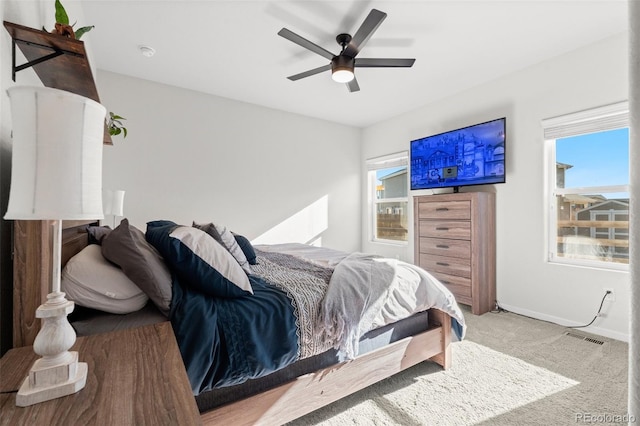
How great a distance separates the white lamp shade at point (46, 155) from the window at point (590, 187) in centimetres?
359

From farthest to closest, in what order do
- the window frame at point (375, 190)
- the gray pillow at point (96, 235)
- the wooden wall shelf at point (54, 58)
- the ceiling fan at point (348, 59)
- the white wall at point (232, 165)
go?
the window frame at point (375, 190) → the white wall at point (232, 165) → the ceiling fan at point (348, 59) → the gray pillow at point (96, 235) → the wooden wall shelf at point (54, 58)

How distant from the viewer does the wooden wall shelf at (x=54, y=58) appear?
100 centimetres

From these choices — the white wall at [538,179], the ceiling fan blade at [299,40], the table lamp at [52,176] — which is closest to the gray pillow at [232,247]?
the table lamp at [52,176]

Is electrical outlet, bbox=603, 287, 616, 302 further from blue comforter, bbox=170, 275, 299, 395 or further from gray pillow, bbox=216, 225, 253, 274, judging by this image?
gray pillow, bbox=216, 225, 253, 274

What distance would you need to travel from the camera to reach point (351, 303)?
1488 mm

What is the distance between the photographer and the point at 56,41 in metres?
1.09

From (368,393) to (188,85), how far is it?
3660mm

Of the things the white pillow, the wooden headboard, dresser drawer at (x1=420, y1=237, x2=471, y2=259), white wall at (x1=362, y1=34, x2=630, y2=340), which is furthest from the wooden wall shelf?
white wall at (x1=362, y1=34, x2=630, y2=340)

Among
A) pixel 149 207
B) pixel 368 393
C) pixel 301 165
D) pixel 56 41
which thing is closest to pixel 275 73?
pixel 301 165

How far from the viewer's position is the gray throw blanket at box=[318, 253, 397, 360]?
4.65 ft

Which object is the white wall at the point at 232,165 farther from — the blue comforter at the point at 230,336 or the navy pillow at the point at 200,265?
the blue comforter at the point at 230,336

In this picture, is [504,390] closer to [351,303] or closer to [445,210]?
[351,303]

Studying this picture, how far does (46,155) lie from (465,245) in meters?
3.33

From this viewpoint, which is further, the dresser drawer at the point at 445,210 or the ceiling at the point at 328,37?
the dresser drawer at the point at 445,210
